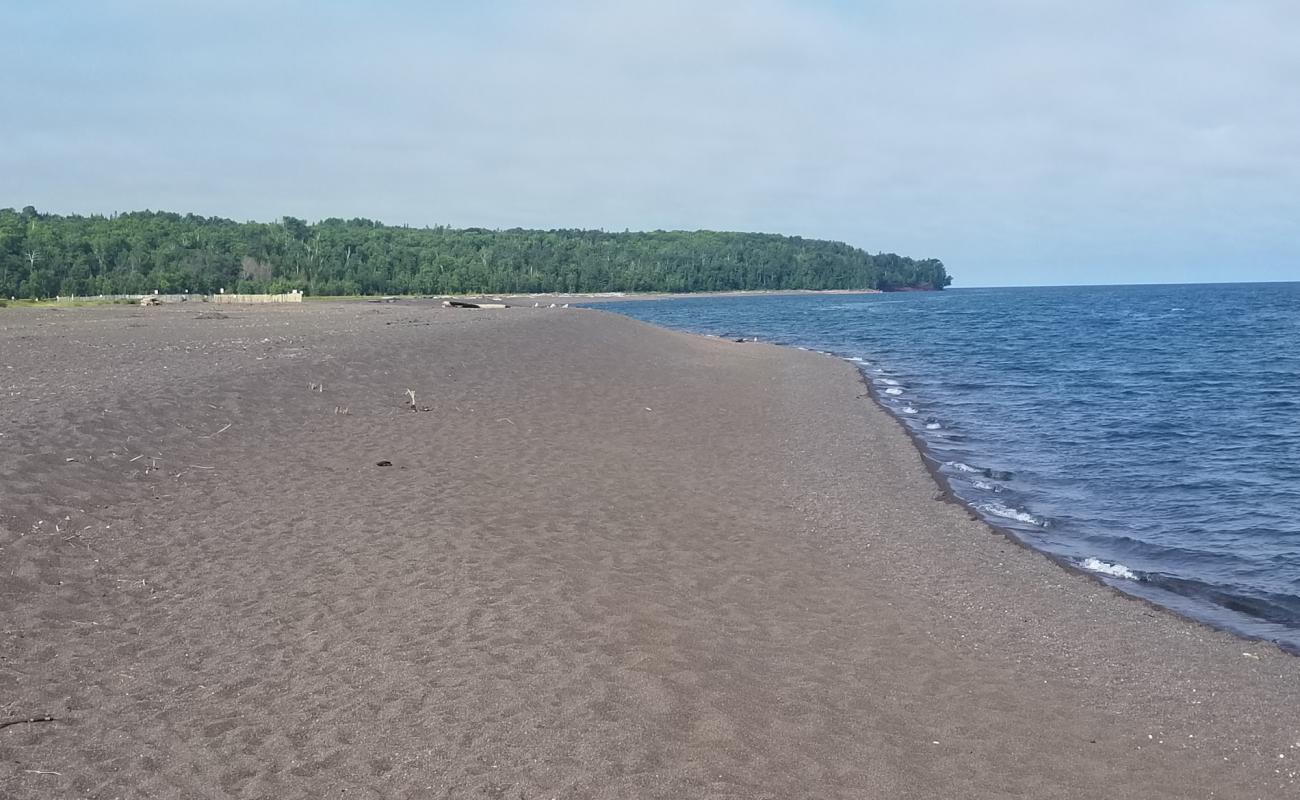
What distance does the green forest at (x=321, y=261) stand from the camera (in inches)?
3706

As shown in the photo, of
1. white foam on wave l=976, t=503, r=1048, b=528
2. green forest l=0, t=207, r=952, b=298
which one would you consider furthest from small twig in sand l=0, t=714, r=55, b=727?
green forest l=0, t=207, r=952, b=298

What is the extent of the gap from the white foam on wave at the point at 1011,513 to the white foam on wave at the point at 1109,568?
1.58 metres

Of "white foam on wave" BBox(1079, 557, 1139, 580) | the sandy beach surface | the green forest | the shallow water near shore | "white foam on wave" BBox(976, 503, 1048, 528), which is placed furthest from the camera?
the green forest

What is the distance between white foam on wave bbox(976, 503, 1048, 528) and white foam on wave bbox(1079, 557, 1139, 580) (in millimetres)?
1576

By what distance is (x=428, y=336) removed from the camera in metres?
27.5

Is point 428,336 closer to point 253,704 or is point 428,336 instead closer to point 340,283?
point 253,704

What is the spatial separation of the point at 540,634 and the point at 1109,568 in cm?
688

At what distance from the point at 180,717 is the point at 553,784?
236 centimetres

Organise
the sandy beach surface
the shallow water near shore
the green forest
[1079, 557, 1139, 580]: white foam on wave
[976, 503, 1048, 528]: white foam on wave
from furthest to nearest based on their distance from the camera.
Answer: the green forest
[976, 503, 1048, 528]: white foam on wave
the shallow water near shore
[1079, 557, 1139, 580]: white foam on wave
the sandy beach surface

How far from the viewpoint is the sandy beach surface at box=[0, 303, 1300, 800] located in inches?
204

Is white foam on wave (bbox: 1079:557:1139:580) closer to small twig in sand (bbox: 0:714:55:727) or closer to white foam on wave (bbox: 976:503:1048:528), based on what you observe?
white foam on wave (bbox: 976:503:1048:528)

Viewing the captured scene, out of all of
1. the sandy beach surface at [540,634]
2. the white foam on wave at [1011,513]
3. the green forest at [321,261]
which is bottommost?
the white foam on wave at [1011,513]

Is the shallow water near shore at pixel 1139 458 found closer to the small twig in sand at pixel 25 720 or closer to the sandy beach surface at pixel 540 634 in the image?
the sandy beach surface at pixel 540 634

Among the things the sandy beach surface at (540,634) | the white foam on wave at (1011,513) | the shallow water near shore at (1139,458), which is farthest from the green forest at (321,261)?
the white foam on wave at (1011,513)
